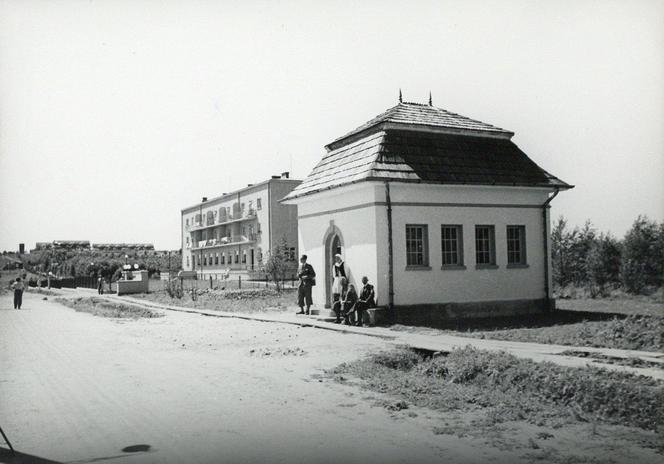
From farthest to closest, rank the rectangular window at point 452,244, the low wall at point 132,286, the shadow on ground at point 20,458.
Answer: the low wall at point 132,286
the rectangular window at point 452,244
the shadow on ground at point 20,458

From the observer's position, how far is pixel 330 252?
69.7 feet

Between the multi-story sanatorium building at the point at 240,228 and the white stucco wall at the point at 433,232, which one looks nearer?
the white stucco wall at the point at 433,232

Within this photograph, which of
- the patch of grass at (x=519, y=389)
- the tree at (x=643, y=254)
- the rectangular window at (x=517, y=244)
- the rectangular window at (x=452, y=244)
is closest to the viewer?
the patch of grass at (x=519, y=389)

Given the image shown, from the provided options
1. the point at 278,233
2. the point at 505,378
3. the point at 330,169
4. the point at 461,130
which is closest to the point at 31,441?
the point at 505,378

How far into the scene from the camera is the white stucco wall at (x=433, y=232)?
18.5m

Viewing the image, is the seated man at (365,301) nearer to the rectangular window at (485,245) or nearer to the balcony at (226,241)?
the rectangular window at (485,245)

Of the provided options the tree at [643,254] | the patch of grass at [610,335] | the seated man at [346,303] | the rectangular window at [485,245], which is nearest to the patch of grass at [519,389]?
the patch of grass at [610,335]

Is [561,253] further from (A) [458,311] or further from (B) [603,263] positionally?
(A) [458,311]

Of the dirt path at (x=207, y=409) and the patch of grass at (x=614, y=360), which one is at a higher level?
the patch of grass at (x=614, y=360)

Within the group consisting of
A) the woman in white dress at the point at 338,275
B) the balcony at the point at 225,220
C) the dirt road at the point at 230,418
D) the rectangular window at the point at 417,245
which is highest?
the balcony at the point at 225,220

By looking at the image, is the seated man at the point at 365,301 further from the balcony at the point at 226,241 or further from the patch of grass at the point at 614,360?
the balcony at the point at 226,241

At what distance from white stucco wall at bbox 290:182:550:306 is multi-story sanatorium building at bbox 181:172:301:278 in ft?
127

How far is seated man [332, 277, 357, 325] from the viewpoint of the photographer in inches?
707

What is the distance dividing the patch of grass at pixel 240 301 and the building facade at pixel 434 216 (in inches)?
213
